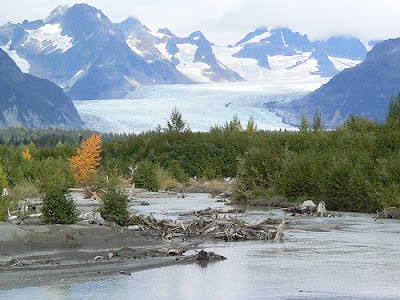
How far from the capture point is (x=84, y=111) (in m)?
144

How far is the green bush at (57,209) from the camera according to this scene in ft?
79.0

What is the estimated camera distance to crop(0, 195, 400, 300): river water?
52.0 feet

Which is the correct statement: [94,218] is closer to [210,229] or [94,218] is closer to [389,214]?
[210,229]

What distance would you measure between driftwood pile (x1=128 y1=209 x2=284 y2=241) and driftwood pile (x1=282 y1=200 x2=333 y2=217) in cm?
672

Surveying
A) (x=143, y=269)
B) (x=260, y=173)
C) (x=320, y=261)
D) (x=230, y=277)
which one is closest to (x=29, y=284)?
(x=143, y=269)

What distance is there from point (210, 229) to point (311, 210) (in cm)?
955

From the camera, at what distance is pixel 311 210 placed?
112 ft

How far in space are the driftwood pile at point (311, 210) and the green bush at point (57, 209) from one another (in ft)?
38.7

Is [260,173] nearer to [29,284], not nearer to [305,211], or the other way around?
[305,211]

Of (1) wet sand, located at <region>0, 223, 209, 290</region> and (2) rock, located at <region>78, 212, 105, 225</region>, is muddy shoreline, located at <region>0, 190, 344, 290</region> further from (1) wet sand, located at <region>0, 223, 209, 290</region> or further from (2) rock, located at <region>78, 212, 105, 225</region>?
(2) rock, located at <region>78, 212, 105, 225</region>

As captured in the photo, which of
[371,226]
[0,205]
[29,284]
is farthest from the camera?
[371,226]

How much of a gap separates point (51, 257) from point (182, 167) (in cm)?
4244

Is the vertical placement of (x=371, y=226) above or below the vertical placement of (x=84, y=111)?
below

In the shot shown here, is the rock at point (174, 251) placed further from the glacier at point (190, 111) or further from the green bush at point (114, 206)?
the glacier at point (190, 111)
